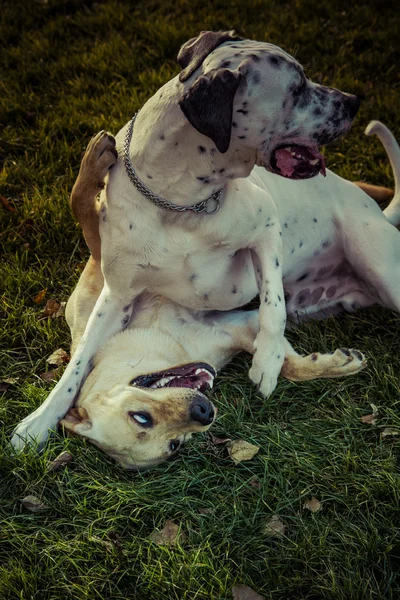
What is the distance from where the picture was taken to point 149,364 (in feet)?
10.8

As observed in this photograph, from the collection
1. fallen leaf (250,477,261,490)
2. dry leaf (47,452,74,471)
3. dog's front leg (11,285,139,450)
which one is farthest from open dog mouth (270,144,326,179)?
dry leaf (47,452,74,471)

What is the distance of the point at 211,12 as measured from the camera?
6156 millimetres

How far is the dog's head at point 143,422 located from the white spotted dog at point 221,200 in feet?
0.75

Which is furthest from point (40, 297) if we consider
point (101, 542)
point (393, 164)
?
point (393, 164)

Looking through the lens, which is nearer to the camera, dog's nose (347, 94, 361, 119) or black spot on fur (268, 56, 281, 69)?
black spot on fur (268, 56, 281, 69)

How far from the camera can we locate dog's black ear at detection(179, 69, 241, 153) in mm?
2578

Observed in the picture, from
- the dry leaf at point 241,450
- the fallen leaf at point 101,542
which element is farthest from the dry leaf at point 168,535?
the dry leaf at point 241,450

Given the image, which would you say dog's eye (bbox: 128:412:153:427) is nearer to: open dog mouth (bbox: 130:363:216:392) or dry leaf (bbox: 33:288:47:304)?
open dog mouth (bbox: 130:363:216:392)

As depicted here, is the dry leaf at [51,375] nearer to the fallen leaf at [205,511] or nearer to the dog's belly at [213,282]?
the dog's belly at [213,282]

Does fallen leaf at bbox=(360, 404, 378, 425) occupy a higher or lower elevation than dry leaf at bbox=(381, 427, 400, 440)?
lower

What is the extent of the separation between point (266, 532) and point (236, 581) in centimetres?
23

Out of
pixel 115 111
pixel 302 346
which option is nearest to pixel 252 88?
pixel 302 346

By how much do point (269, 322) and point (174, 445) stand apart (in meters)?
0.70

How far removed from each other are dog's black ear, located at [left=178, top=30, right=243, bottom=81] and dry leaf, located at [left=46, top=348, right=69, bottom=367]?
1509mm
